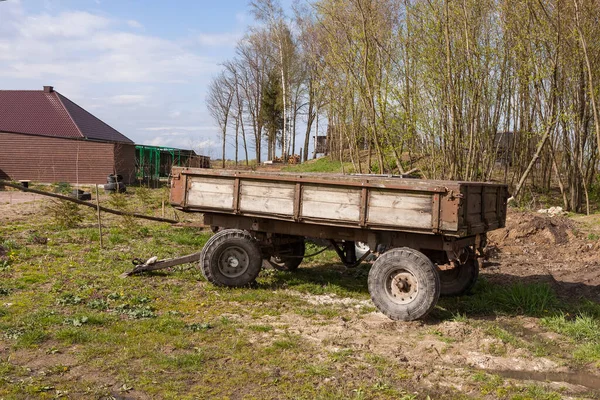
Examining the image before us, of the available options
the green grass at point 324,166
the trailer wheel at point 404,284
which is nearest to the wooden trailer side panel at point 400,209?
the trailer wheel at point 404,284

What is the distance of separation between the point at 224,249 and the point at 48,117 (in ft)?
98.9

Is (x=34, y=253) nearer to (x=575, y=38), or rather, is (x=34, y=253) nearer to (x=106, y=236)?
(x=106, y=236)

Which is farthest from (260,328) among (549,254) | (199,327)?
(549,254)

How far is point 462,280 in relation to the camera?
25.8ft

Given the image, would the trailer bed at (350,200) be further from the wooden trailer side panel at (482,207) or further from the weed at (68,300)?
the weed at (68,300)

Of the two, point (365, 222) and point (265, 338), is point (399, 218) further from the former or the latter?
point (265, 338)

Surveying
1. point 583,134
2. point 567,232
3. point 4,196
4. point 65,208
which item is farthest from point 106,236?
point 583,134

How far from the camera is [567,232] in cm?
1261

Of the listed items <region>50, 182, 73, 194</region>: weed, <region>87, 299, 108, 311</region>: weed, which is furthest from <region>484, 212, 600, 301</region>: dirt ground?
<region>50, 182, 73, 194</region>: weed

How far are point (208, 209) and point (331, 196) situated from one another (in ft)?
6.30

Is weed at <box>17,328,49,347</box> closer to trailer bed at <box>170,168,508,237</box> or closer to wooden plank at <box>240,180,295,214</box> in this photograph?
trailer bed at <box>170,168,508,237</box>

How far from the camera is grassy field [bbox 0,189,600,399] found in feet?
15.0

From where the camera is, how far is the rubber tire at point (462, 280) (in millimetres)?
7871

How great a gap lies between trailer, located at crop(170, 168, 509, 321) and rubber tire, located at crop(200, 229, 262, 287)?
14 mm
